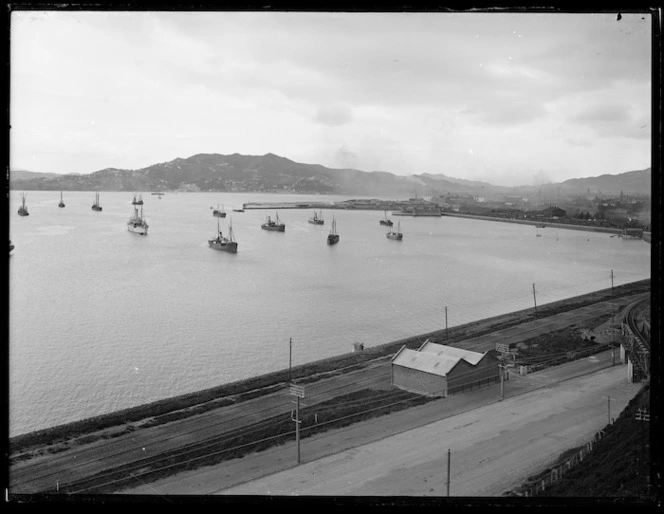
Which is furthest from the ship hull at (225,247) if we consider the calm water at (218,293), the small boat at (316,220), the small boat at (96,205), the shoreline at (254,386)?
the shoreline at (254,386)

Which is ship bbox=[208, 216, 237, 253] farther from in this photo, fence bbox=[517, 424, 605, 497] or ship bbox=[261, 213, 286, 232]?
fence bbox=[517, 424, 605, 497]

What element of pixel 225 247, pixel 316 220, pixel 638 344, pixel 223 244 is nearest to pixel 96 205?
pixel 223 244

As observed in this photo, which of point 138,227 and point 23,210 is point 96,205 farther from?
point 23,210

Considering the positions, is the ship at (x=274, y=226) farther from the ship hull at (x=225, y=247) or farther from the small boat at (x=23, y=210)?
the small boat at (x=23, y=210)

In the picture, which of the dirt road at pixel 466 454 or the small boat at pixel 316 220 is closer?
the dirt road at pixel 466 454

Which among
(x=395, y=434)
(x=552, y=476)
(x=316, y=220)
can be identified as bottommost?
(x=395, y=434)
